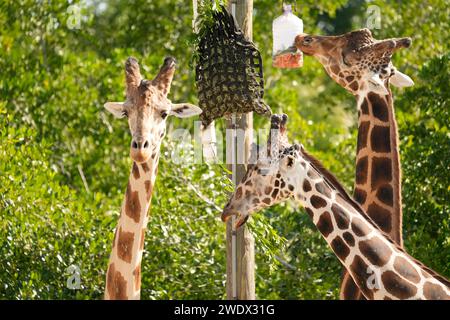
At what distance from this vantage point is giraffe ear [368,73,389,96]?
880cm

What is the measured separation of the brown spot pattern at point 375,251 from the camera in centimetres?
776

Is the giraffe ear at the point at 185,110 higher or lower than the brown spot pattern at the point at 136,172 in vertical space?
higher

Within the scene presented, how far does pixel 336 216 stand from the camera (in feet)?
25.9

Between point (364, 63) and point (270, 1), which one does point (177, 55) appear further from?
point (364, 63)

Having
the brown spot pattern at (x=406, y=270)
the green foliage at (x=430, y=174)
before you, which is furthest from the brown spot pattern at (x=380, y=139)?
the green foliage at (x=430, y=174)

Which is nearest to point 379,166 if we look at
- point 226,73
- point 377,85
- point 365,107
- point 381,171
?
point 381,171

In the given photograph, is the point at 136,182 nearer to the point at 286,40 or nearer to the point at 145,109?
the point at 145,109

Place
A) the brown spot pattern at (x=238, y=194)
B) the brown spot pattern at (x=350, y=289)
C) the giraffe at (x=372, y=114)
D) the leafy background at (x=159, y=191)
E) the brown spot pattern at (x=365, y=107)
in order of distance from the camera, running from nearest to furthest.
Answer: the brown spot pattern at (x=238, y=194)
the brown spot pattern at (x=350, y=289)
the giraffe at (x=372, y=114)
the brown spot pattern at (x=365, y=107)
the leafy background at (x=159, y=191)

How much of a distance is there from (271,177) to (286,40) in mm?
1554

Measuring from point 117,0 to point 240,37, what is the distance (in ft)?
40.1

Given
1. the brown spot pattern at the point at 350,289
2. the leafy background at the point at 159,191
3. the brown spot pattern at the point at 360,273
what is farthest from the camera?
the leafy background at the point at 159,191

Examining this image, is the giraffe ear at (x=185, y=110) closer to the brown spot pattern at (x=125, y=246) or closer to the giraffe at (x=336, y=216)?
the giraffe at (x=336, y=216)

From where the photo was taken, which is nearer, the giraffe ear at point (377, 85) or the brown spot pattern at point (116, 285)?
the brown spot pattern at point (116, 285)
